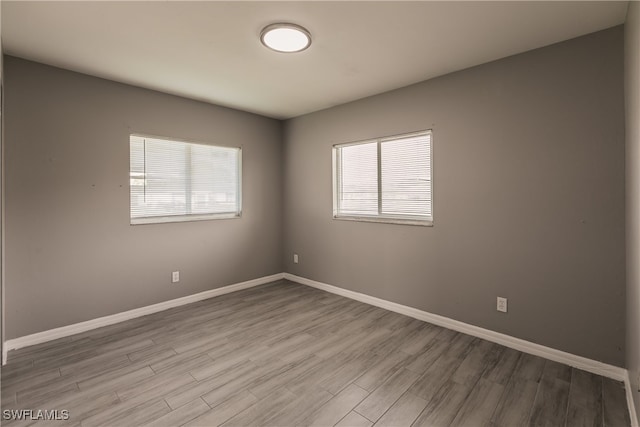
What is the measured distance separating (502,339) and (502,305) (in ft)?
0.99

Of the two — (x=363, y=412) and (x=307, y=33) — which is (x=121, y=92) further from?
Result: (x=363, y=412)

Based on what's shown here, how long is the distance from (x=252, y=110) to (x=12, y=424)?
3.83 metres

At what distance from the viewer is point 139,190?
3471mm

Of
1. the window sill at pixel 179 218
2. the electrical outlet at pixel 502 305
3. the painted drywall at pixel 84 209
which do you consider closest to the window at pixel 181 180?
the window sill at pixel 179 218

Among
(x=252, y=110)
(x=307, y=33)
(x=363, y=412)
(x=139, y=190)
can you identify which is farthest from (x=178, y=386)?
(x=252, y=110)

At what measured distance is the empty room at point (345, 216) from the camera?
2039 millimetres

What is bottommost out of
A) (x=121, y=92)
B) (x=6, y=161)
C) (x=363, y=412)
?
(x=363, y=412)

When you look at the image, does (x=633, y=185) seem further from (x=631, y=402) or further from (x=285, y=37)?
(x=285, y=37)

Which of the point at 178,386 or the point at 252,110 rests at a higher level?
the point at 252,110

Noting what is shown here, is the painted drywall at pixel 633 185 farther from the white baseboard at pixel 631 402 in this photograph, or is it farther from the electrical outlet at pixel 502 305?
the electrical outlet at pixel 502 305

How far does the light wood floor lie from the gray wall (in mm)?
380

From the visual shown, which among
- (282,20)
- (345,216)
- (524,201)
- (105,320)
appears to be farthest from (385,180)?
(105,320)

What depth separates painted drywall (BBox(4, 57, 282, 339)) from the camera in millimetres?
2742

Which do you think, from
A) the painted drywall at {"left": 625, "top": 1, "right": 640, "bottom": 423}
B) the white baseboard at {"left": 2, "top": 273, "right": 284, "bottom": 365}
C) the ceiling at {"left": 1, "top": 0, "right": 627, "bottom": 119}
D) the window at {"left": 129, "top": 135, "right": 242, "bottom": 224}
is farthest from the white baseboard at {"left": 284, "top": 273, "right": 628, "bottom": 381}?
the ceiling at {"left": 1, "top": 0, "right": 627, "bottom": 119}
